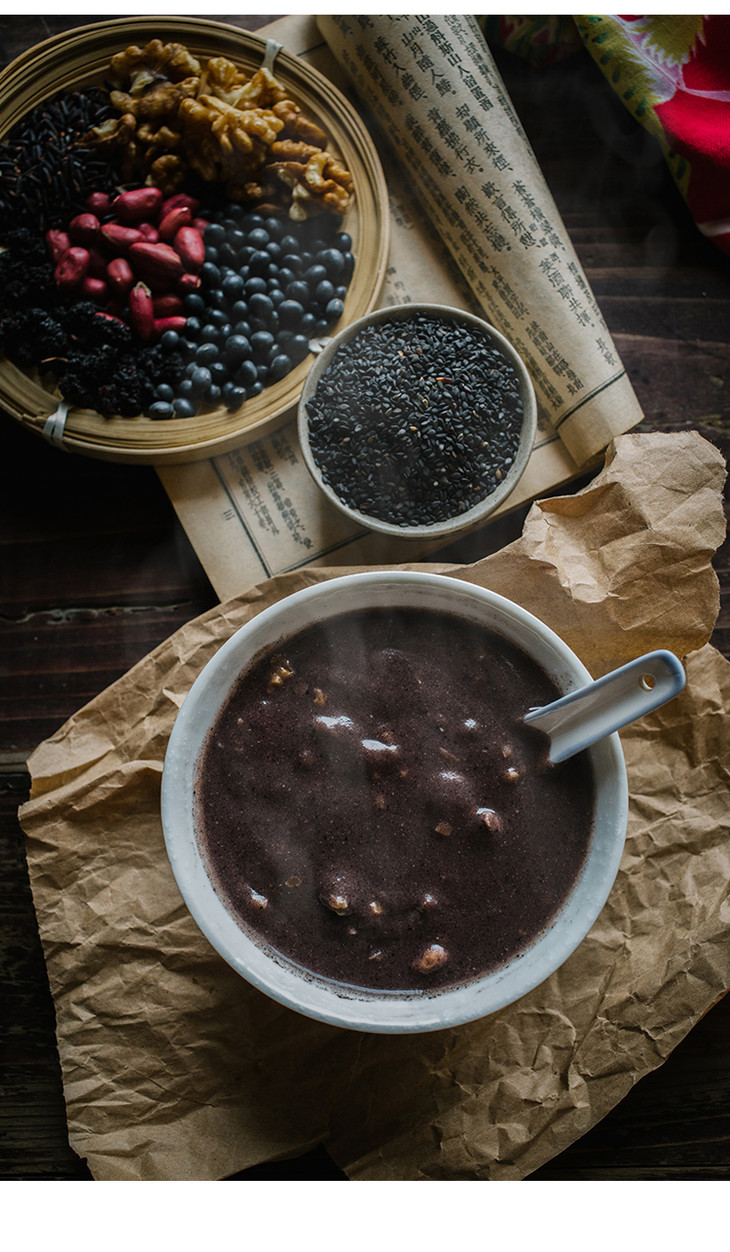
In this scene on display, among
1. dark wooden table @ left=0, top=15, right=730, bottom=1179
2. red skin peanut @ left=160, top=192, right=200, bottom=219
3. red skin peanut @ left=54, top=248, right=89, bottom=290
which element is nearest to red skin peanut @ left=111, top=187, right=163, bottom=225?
red skin peanut @ left=160, top=192, right=200, bottom=219

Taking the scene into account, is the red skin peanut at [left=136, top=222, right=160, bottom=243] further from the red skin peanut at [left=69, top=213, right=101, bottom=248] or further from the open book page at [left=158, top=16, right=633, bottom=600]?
the open book page at [left=158, top=16, right=633, bottom=600]

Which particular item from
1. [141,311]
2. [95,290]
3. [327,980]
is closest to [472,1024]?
[327,980]

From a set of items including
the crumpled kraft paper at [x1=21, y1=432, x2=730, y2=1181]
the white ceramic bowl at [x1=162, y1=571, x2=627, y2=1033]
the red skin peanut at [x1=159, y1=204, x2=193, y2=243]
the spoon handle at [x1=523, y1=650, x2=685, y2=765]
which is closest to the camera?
the spoon handle at [x1=523, y1=650, x2=685, y2=765]

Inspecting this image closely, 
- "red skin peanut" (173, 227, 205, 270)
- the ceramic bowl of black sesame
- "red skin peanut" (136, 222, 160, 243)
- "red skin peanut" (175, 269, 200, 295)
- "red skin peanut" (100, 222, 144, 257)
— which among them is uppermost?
"red skin peanut" (100, 222, 144, 257)

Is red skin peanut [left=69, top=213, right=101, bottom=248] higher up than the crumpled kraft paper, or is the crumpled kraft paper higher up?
red skin peanut [left=69, top=213, right=101, bottom=248]

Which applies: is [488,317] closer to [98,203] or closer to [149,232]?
[149,232]

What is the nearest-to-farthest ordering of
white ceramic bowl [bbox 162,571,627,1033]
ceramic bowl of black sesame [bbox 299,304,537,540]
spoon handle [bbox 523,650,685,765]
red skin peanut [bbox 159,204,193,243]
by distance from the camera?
spoon handle [bbox 523,650,685,765], white ceramic bowl [bbox 162,571,627,1033], ceramic bowl of black sesame [bbox 299,304,537,540], red skin peanut [bbox 159,204,193,243]

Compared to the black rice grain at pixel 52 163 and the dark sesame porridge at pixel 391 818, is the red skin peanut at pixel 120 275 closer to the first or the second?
the black rice grain at pixel 52 163
